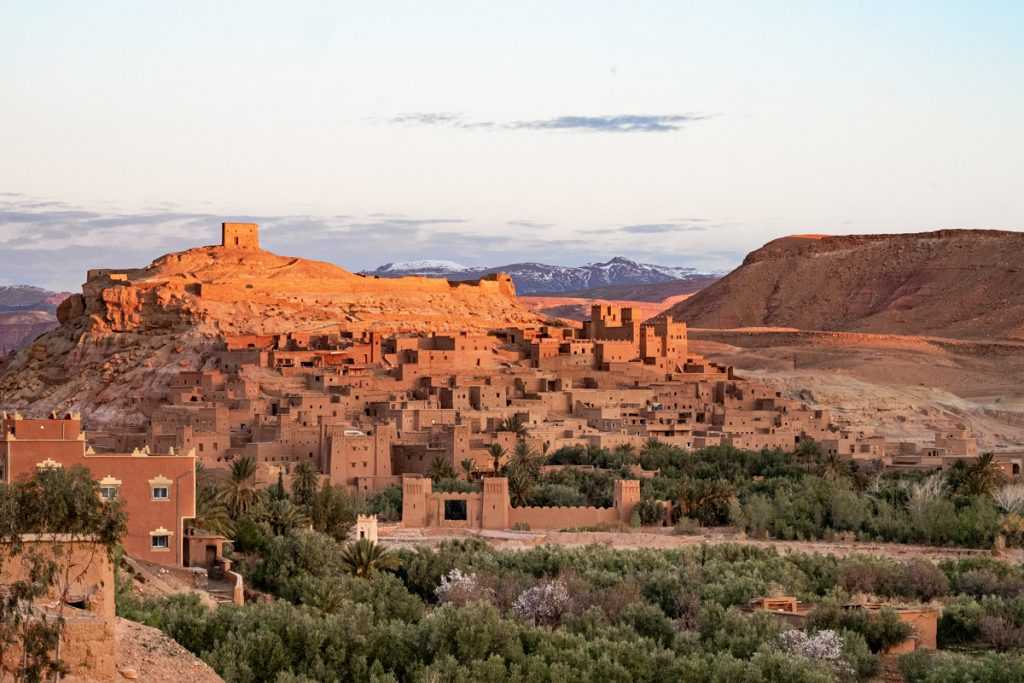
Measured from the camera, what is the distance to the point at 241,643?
72.4 feet

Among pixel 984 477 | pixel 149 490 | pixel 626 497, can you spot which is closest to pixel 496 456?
pixel 626 497

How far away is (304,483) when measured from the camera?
43.3 meters

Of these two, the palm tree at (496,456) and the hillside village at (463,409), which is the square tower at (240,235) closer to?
the hillside village at (463,409)

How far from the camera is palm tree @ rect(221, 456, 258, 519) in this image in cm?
3619

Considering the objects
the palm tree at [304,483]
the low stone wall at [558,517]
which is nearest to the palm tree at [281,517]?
the palm tree at [304,483]

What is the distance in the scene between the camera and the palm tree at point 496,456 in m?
47.8

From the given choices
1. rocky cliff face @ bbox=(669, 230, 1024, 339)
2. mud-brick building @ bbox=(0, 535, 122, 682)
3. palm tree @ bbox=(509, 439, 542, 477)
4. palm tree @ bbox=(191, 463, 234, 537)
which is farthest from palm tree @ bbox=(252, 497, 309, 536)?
rocky cliff face @ bbox=(669, 230, 1024, 339)

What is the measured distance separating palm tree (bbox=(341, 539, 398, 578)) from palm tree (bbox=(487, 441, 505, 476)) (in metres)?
16.0

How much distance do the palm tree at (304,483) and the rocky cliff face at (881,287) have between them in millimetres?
59973

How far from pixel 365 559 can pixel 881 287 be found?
89316 mm

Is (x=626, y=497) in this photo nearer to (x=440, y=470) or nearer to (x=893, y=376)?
(x=440, y=470)

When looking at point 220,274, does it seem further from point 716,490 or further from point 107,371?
point 716,490

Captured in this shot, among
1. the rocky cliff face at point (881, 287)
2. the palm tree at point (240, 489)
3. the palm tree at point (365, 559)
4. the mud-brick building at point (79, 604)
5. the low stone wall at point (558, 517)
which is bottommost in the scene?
the low stone wall at point (558, 517)

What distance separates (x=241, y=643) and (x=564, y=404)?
34443 millimetres
